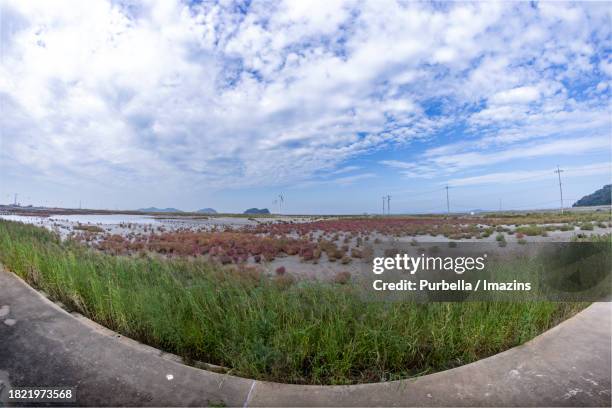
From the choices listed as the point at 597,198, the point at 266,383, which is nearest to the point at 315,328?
the point at 266,383

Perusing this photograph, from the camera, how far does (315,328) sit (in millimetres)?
3748

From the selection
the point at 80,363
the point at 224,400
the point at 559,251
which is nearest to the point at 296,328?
the point at 224,400

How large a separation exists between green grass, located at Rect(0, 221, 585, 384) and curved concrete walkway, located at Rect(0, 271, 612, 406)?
9.0 inches

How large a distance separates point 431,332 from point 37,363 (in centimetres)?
447

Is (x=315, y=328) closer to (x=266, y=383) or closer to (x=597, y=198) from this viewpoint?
(x=266, y=383)

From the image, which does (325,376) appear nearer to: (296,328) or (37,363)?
(296,328)

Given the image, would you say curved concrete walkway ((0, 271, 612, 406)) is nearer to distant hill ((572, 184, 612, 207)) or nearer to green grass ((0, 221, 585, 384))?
green grass ((0, 221, 585, 384))

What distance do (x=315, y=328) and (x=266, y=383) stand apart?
33.3 inches

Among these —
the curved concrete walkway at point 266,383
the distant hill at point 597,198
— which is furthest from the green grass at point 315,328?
the distant hill at point 597,198

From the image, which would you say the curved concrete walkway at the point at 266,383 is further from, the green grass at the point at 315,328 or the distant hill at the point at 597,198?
the distant hill at the point at 597,198

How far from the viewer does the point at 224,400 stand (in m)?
2.89


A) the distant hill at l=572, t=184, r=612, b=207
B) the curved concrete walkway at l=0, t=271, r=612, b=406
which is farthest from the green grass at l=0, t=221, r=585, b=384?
the distant hill at l=572, t=184, r=612, b=207

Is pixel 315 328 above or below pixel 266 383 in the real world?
above

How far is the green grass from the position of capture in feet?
11.3
